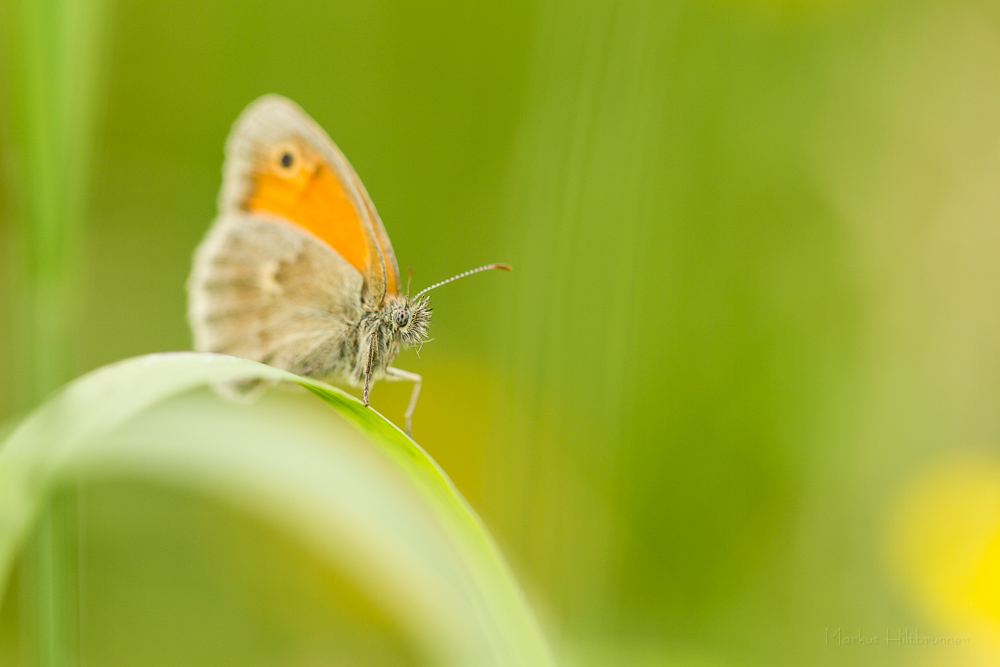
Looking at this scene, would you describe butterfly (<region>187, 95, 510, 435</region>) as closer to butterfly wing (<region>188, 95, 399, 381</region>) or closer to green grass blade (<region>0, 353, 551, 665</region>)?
butterfly wing (<region>188, 95, 399, 381</region>)

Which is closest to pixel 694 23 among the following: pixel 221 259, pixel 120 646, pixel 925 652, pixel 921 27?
pixel 921 27

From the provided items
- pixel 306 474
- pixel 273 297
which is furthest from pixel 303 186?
pixel 306 474

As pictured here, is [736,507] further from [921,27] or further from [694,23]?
[921,27]

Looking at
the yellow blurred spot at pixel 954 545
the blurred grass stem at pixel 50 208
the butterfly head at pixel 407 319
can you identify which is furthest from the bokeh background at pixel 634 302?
the blurred grass stem at pixel 50 208

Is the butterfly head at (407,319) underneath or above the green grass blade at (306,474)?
above

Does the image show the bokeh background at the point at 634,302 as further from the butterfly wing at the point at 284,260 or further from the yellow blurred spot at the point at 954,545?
the butterfly wing at the point at 284,260

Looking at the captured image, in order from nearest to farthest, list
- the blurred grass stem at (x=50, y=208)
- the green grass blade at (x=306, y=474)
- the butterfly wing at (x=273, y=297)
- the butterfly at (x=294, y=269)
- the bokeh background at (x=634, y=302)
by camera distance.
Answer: the green grass blade at (x=306, y=474) < the blurred grass stem at (x=50, y=208) < the bokeh background at (x=634, y=302) < the butterfly at (x=294, y=269) < the butterfly wing at (x=273, y=297)

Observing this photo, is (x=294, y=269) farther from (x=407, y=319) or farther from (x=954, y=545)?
(x=954, y=545)
